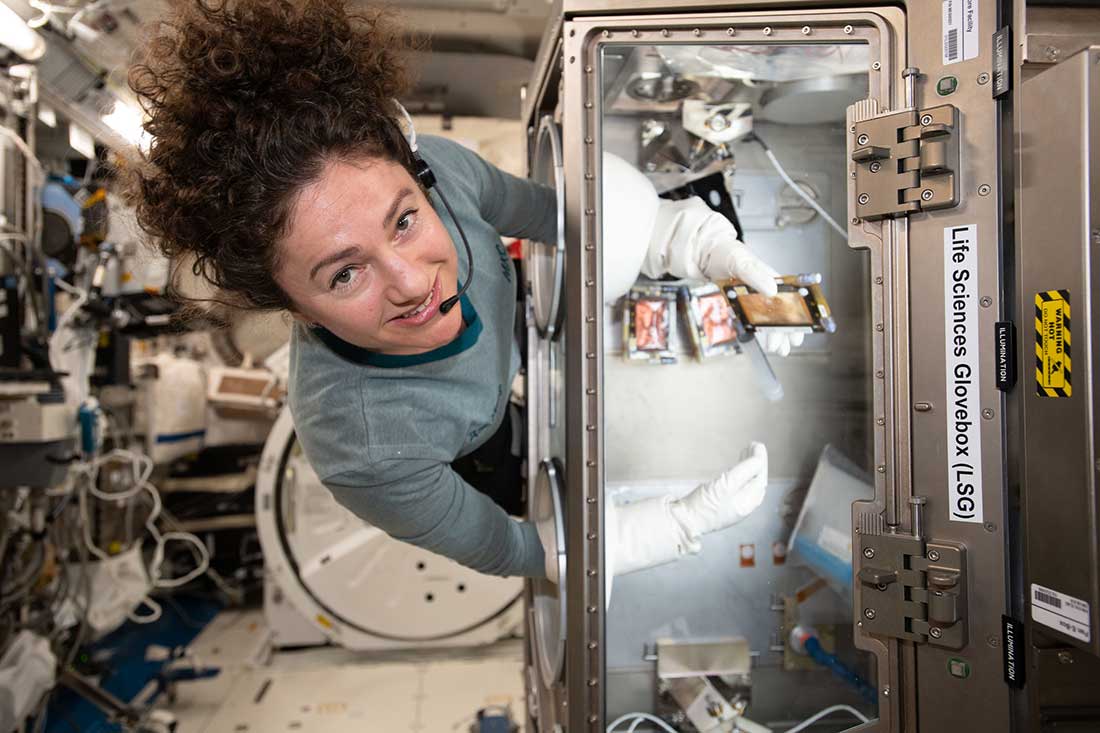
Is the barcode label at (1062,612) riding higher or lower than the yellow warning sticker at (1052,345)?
lower

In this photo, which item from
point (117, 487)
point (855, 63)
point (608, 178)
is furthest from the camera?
point (117, 487)

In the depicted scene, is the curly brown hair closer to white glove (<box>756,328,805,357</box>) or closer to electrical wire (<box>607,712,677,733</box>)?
white glove (<box>756,328,805,357</box>)

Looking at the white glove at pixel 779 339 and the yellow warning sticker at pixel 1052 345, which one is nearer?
the yellow warning sticker at pixel 1052 345

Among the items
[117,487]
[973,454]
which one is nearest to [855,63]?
[973,454]

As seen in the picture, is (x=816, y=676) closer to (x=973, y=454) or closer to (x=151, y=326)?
(x=973, y=454)

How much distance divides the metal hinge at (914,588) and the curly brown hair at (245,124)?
1.13m

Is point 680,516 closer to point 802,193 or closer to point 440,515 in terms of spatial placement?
point 440,515

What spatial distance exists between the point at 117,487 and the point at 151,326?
945 mm

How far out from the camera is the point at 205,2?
1.21 metres

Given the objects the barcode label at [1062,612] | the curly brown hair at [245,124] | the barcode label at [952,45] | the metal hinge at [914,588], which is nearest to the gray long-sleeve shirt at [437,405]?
the curly brown hair at [245,124]

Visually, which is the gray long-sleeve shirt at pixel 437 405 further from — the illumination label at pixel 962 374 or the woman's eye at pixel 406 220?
the illumination label at pixel 962 374

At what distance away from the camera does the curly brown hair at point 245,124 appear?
1117 mm

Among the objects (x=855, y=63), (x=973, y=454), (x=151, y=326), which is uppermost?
(x=855, y=63)

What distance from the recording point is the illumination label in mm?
1170
